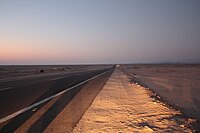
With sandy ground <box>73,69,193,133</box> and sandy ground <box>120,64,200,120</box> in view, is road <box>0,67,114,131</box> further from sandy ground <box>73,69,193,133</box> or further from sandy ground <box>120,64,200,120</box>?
sandy ground <box>120,64,200,120</box>

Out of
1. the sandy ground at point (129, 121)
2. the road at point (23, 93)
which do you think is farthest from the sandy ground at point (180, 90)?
the road at point (23, 93)

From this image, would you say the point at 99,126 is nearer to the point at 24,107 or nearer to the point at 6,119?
the point at 6,119

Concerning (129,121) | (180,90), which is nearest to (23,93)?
(129,121)

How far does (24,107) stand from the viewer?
843 centimetres

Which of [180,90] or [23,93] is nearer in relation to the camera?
[23,93]

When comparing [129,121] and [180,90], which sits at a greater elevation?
[129,121]

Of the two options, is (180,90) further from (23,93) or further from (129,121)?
(129,121)

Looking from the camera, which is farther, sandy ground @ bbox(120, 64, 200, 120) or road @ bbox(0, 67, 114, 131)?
sandy ground @ bbox(120, 64, 200, 120)

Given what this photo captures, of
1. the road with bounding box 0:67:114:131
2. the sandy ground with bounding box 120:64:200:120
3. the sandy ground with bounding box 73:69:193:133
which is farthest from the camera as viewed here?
the sandy ground with bounding box 120:64:200:120

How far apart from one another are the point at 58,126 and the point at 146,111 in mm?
3818

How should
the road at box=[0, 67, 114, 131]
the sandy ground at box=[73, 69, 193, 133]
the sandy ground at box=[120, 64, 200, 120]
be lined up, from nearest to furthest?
the sandy ground at box=[73, 69, 193, 133], the road at box=[0, 67, 114, 131], the sandy ground at box=[120, 64, 200, 120]

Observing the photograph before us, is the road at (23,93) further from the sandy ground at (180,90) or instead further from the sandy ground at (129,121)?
the sandy ground at (180,90)

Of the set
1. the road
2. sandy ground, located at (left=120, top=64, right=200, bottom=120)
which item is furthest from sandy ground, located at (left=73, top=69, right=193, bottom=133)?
the road

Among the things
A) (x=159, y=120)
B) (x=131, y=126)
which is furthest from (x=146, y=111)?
(x=131, y=126)
